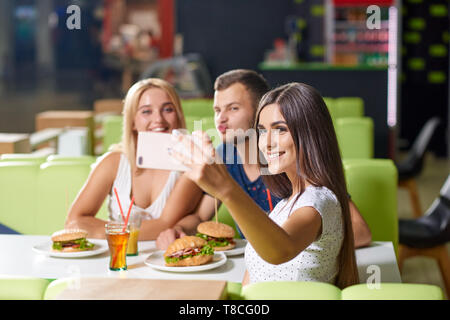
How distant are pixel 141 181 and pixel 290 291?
1.49 metres

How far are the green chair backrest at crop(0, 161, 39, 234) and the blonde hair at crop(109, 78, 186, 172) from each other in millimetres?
551

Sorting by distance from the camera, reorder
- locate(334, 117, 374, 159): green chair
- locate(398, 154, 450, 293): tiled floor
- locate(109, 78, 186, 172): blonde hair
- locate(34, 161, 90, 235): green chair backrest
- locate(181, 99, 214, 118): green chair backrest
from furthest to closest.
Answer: locate(181, 99, 214, 118): green chair backrest < locate(334, 117, 374, 159): green chair < locate(398, 154, 450, 293): tiled floor < locate(34, 161, 90, 235): green chair backrest < locate(109, 78, 186, 172): blonde hair

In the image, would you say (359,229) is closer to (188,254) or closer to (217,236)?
(217,236)

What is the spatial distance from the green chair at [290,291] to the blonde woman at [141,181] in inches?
49.6

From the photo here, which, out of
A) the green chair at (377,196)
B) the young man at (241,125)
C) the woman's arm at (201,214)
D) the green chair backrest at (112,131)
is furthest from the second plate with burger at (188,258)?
the green chair backrest at (112,131)

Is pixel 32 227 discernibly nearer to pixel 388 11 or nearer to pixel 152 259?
pixel 152 259

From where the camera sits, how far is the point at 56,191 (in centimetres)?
286

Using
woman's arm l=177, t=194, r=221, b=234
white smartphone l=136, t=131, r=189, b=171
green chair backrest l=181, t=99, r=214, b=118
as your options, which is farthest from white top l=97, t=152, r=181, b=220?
green chair backrest l=181, t=99, r=214, b=118

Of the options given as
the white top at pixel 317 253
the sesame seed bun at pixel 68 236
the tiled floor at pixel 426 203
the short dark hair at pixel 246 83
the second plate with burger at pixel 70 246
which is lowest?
the tiled floor at pixel 426 203

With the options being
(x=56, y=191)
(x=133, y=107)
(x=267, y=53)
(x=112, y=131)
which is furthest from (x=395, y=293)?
(x=267, y=53)

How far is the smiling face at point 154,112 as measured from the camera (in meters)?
2.45

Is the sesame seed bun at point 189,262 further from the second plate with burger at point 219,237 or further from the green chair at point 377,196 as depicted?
the green chair at point 377,196

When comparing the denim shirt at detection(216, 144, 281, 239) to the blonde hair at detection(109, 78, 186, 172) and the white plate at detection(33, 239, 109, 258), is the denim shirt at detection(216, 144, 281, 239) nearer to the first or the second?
the blonde hair at detection(109, 78, 186, 172)

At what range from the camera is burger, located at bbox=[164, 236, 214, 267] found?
1.92m
